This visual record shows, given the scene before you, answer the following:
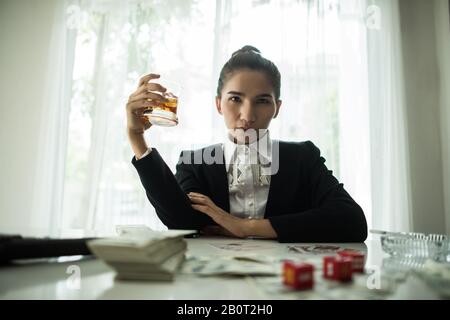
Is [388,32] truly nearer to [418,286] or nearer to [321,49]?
[321,49]

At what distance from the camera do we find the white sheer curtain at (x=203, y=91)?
2.39 meters

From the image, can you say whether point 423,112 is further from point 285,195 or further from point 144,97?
point 144,97

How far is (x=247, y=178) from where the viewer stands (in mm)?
1297

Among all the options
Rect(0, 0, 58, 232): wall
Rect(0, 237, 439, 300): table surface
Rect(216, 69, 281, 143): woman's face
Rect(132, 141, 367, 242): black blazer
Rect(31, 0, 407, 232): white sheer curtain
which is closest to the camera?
Rect(0, 237, 439, 300): table surface

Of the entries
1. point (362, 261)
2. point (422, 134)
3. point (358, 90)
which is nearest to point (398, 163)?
point (422, 134)

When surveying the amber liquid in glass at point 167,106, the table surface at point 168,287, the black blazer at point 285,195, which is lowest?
the table surface at point 168,287

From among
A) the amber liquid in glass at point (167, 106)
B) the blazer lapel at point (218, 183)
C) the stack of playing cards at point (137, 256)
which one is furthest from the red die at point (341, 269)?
the blazer lapel at point (218, 183)

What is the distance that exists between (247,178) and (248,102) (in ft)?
0.98

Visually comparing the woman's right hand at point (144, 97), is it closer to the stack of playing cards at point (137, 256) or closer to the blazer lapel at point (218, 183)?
the blazer lapel at point (218, 183)

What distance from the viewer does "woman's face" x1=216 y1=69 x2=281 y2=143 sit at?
1215mm

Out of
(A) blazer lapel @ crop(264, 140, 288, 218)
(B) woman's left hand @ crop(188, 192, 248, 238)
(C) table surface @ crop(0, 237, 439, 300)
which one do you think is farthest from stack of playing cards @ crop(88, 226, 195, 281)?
(A) blazer lapel @ crop(264, 140, 288, 218)

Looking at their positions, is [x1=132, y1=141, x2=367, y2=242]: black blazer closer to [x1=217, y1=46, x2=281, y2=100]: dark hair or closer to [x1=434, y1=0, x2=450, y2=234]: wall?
[x1=217, y1=46, x2=281, y2=100]: dark hair

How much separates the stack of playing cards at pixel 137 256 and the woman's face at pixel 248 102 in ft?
2.60

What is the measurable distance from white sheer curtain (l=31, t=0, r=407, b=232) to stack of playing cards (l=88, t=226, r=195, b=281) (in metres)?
1.91
